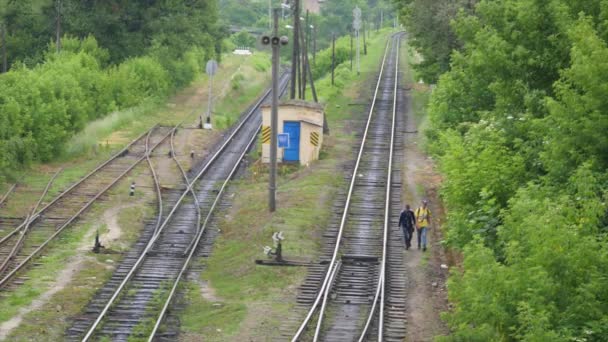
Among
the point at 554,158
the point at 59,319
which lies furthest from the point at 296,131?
the point at 554,158

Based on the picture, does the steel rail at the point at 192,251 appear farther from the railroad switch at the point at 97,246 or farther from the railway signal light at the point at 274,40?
the railway signal light at the point at 274,40

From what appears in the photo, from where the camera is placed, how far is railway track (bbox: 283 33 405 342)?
762 inches

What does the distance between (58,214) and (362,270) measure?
33.9ft

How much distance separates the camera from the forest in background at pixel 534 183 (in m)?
13.6

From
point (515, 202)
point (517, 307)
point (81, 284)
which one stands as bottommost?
point (81, 284)

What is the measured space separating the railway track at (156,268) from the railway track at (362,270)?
10.3 ft

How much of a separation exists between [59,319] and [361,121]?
1193 inches

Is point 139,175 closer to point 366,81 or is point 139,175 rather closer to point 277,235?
point 277,235

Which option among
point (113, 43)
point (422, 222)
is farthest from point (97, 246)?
point (113, 43)

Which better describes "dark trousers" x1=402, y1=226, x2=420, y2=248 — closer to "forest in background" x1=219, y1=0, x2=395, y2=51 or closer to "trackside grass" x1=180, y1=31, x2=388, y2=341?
"trackside grass" x1=180, y1=31, x2=388, y2=341

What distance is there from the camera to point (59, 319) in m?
20.1

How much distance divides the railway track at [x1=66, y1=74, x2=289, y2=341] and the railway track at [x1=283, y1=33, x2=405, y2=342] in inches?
123

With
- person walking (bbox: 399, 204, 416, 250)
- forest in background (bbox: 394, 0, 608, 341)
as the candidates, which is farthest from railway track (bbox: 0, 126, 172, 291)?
forest in background (bbox: 394, 0, 608, 341)

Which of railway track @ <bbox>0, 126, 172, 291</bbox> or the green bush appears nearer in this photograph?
railway track @ <bbox>0, 126, 172, 291</bbox>
